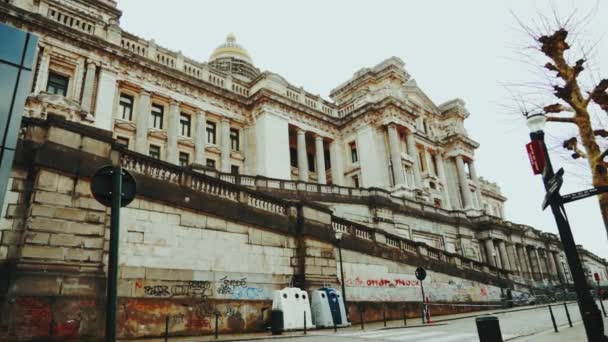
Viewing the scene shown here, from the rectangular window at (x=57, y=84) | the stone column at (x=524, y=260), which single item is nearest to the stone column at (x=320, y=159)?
the rectangular window at (x=57, y=84)

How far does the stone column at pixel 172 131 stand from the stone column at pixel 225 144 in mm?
4391

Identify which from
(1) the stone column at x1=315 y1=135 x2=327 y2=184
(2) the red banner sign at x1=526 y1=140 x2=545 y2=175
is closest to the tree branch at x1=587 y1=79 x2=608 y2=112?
(2) the red banner sign at x1=526 y1=140 x2=545 y2=175

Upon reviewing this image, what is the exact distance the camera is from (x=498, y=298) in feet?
87.9

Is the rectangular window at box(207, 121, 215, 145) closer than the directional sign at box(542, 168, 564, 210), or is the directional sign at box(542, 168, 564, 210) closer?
the directional sign at box(542, 168, 564, 210)

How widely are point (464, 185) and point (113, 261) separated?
168 feet

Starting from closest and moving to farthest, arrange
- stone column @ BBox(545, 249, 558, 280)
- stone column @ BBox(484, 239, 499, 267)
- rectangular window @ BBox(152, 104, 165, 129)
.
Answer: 1. rectangular window @ BBox(152, 104, 165, 129)
2. stone column @ BBox(484, 239, 499, 267)
3. stone column @ BBox(545, 249, 558, 280)

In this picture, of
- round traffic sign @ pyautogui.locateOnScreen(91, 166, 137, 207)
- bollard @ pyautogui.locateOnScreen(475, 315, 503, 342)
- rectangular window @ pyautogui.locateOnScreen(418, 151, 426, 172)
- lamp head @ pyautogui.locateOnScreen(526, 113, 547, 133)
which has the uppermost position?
rectangular window @ pyautogui.locateOnScreen(418, 151, 426, 172)

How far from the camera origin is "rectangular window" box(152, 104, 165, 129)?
32.2 meters

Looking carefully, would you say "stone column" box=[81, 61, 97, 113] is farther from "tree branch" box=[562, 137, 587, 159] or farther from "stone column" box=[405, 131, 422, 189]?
"stone column" box=[405, 131, 422, 189]

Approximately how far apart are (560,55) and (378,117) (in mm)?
30654

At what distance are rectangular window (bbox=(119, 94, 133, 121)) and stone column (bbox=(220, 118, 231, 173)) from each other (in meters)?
7.87

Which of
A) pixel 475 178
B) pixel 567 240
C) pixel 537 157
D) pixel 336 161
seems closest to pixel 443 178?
pixel 475 178

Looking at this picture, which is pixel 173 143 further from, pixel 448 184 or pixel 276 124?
pixel 448 184

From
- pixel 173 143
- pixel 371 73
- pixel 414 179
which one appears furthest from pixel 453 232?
pixel 173 143
